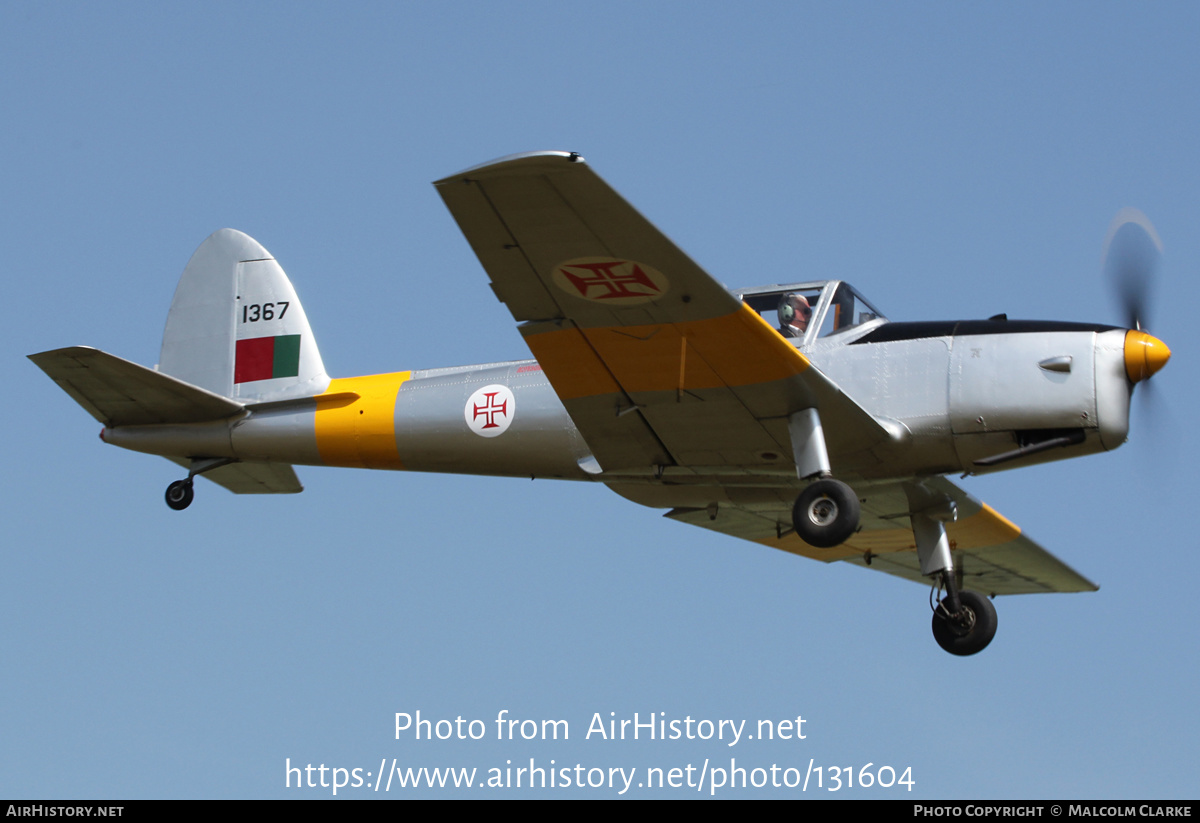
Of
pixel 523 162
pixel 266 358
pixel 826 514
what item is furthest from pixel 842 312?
pixel 266 358

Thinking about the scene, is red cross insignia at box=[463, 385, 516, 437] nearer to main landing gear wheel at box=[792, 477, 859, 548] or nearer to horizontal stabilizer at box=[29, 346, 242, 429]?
horizontal stabilizer at box=[29, 346, 242, 429]

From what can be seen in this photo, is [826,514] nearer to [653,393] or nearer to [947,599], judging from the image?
[653,393]

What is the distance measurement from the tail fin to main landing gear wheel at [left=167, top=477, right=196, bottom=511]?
3.06 ft

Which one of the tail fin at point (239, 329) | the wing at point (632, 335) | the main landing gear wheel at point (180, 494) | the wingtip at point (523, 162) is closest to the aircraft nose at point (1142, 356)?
the wing at point (632, 335)

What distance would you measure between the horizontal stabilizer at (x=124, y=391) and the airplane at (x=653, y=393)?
0.02 metres

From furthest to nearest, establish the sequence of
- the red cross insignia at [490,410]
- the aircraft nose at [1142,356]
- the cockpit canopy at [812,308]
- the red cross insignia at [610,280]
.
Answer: the red cross insignia at [490,410] < the cockpit canopy at [812,308] < the aircraft nose at [1142,356] < the red cross insignia at [610,280]

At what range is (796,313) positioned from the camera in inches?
402

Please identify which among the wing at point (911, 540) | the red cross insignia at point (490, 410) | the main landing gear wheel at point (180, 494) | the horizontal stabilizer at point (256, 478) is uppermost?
the red cross insignia at point (490, 410)

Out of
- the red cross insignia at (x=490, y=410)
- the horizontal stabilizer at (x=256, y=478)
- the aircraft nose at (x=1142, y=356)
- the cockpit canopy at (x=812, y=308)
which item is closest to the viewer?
the aircraft nose at (x=1142, y=356)

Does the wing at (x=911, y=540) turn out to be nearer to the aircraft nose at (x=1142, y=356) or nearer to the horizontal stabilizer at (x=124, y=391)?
the aircraft nose at (x=1142, y=356)

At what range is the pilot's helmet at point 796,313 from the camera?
10203 mm

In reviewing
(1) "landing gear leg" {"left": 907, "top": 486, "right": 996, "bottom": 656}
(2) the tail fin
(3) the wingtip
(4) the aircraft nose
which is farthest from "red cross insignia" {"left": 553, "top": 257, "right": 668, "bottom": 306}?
(2) the tail fin

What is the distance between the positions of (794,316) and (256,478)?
515 centimetres

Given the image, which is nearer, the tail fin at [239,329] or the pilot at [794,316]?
the pilot at [794,316]
